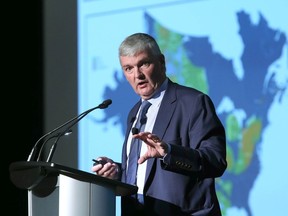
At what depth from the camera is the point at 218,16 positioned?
388cm

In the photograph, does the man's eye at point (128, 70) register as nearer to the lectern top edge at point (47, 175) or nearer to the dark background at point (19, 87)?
the lectern top edge at point (47, 175)

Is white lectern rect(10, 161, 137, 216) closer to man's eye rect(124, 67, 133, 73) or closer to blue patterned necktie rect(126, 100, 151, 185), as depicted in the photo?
blue patterned necktie rect(126, 100, 151, 185)

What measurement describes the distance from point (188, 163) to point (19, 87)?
2.68 meters

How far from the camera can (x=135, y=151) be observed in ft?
8.95

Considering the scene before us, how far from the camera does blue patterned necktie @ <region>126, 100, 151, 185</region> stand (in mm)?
2693

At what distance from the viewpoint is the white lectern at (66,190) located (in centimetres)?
232

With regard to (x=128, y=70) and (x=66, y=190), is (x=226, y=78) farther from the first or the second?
(x=66, y=190)

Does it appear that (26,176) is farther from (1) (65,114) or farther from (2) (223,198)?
(1) (65,114)

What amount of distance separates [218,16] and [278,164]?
922 millimetres

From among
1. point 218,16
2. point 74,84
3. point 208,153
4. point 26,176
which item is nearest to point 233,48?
point 218,16

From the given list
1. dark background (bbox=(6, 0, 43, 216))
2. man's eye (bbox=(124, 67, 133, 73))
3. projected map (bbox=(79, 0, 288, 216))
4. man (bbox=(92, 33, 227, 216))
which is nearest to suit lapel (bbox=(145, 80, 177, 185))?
man (bbox=(92, 33, 227, 216))

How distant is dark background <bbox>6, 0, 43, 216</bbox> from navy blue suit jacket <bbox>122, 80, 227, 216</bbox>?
224 centimetres

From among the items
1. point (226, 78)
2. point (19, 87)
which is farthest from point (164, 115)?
point (19, 87)

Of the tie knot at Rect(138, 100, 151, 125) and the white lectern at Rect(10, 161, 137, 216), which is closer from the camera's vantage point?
the white lectern at Rect(10, 161, 137, 216)
